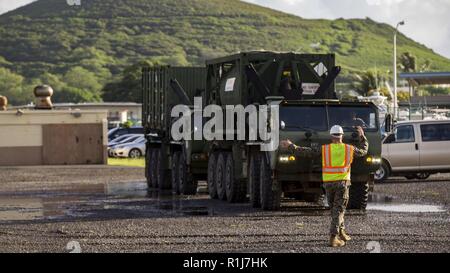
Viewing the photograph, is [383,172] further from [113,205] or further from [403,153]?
[113,205]

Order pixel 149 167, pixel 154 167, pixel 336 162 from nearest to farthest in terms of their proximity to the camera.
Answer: pixel 336 162
pixel 154 167
pixel 149 167

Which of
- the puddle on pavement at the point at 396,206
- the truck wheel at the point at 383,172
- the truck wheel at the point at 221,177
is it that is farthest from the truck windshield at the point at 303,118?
the truck wheel at the point at 383,172

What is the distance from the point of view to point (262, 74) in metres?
25.7

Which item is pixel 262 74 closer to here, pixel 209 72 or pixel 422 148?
pixel 209 72

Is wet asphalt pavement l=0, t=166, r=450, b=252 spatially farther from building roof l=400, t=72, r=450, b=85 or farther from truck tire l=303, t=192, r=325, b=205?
building roof l=400, t=72, r=450, b=85

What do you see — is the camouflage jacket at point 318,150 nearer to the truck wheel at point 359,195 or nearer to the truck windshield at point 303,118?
the truck windshield at point 303,118

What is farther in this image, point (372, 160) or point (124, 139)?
point (124, 139)

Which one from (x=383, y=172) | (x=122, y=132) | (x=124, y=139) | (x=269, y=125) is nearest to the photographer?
(x=269, y=125)

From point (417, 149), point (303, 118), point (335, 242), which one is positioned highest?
point (303, 118)

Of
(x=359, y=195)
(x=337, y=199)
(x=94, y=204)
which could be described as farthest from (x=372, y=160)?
(x=94, y=204)

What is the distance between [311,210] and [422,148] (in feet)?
33.6

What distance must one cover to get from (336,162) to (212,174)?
11125mm

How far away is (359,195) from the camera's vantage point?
78.3 ft
